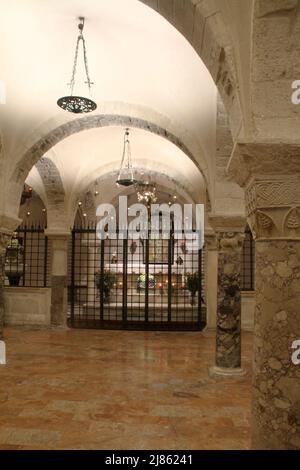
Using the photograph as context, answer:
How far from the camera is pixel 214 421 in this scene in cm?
424

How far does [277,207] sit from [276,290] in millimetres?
507

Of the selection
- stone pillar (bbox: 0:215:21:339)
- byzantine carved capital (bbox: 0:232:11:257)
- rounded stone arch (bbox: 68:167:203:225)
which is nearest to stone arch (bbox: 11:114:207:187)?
stone pillar (bbox: 0:215:21:339)

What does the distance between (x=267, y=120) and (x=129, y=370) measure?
5009 millimetres

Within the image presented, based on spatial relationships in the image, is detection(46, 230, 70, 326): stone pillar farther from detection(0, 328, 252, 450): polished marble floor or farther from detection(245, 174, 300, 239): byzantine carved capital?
detection(245, 174, 300, 239): byzantine carved capital

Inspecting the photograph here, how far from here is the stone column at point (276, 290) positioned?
246 centimetres

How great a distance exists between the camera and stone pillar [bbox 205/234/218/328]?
1058 cm

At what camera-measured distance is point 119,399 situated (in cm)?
499

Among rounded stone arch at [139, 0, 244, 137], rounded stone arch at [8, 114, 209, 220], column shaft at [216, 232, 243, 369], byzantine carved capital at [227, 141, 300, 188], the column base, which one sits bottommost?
the column base

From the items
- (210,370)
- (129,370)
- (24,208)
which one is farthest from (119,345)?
(24,208)

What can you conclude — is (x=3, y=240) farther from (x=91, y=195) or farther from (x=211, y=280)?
(x=91, y=195)

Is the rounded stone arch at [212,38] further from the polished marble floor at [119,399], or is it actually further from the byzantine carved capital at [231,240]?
the byzantine carved capital at [231,240]

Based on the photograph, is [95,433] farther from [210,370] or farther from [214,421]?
[210,370]

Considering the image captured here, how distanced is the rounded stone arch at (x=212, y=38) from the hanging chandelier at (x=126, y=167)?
6.65 meters

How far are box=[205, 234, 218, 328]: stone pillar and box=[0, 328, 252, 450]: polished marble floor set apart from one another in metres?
2.02
